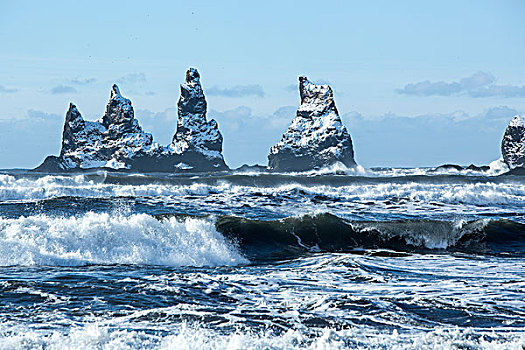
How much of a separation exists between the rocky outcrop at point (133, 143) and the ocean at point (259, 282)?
83846mm

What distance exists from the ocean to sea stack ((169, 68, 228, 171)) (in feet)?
A: 289

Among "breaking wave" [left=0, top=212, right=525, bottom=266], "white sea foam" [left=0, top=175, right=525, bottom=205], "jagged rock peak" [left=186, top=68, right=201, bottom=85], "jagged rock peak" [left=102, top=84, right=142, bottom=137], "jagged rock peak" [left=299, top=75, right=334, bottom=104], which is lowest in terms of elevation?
"breaking wave" [left=0, top=212, right=525, bottom=266]

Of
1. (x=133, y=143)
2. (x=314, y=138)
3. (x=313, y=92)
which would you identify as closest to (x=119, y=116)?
(x=133, y=143)

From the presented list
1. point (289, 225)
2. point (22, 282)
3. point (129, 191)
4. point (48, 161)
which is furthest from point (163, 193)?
point (48, 161)

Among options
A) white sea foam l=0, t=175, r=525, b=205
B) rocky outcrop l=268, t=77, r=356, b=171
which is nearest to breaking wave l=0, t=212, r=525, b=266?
white sea foam l=0, t=175, r=525, b=205

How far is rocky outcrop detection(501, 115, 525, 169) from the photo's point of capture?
8619cm

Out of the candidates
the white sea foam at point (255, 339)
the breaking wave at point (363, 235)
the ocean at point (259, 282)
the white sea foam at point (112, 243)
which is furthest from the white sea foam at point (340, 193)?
the white sea foam at point (255, 339)

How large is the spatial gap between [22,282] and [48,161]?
343ft

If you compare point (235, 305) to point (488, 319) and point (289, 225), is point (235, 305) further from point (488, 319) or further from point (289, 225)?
point (289, 225)

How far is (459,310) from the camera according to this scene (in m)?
9.41

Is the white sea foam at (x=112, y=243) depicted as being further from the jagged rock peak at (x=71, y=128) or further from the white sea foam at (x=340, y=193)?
the jagged rock peak at (x=71, y=128)

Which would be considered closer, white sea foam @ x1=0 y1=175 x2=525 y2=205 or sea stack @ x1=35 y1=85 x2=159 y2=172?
white sea foam @ x1=0 y1=175 x2=525 y2=205

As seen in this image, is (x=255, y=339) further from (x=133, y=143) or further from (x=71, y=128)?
(x=71, y=128)

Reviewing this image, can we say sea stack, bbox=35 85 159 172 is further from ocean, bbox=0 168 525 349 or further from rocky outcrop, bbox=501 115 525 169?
ocean, bbox=0 168 525 349
